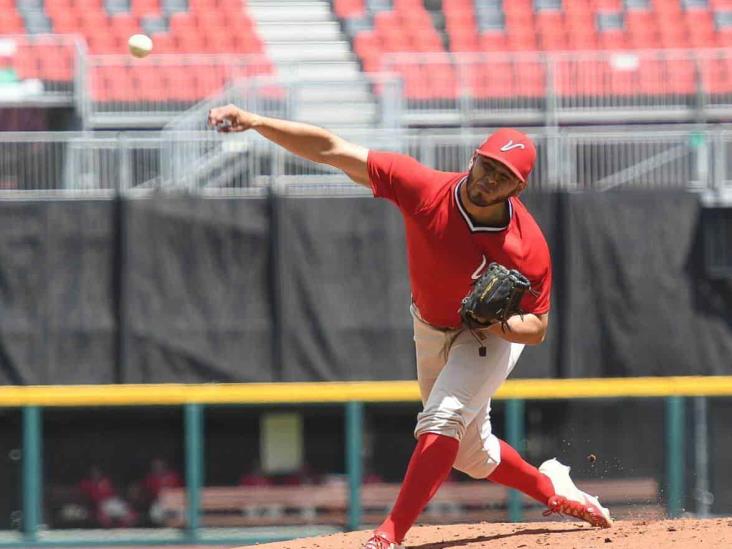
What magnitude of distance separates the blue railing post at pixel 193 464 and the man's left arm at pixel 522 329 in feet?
14.9

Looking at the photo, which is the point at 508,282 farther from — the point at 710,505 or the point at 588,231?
the point at 588,231

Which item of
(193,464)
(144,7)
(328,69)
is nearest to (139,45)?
(193,464)

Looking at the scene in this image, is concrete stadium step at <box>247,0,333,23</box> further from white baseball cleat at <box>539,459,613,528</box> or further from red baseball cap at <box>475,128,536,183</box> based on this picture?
red baseball cap at <box>475,128,536,183</box>

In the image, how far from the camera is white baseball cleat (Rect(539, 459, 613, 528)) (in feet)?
18.0

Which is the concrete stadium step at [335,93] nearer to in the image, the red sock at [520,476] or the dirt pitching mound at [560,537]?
the dirt pitching mound at [560,537]

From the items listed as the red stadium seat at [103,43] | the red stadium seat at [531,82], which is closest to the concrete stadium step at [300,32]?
the red stadium seat at [103,43]

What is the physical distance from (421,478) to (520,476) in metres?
0.73

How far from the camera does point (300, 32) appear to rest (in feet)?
47.5

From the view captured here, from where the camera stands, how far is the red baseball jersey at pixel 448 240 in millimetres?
4746

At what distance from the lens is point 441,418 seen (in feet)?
15.8

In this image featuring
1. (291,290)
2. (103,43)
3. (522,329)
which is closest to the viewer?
(522,329)

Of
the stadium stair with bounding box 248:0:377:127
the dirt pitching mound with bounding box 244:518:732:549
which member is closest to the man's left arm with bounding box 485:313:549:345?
the dirt pitching mound with bounding box 244:518:732:549

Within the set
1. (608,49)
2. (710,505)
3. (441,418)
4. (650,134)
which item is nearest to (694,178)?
(650,134)

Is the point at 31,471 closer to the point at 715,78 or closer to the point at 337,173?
the point at 337,173
